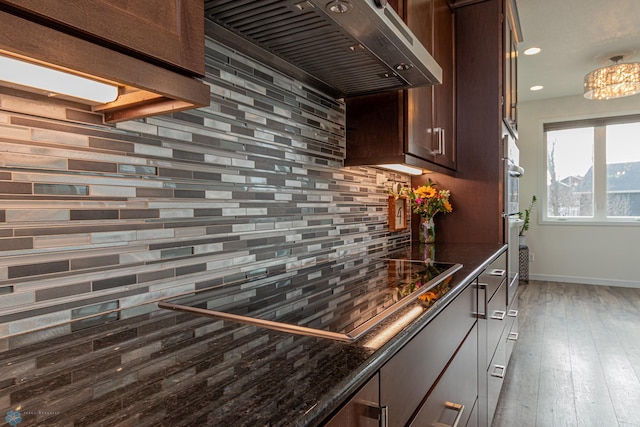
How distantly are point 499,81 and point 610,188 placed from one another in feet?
13.0

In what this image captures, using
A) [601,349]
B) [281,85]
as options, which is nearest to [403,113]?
[281,85]

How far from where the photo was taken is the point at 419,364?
865 mm

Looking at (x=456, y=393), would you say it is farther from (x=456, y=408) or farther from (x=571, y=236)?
(x=571, y=236)

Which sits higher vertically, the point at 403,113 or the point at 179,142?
the point at 403,113

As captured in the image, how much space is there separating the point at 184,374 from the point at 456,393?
0.93 m

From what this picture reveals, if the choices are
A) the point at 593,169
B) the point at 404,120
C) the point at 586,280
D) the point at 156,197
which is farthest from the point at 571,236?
the point at 156,197

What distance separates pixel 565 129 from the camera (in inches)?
222

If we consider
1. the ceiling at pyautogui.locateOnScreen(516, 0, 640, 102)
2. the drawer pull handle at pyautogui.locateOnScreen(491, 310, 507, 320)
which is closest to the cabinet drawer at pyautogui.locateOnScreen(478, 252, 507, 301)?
the drawer pull handle at pyautogui.locateOnScreen(491, 310, 507, 320)

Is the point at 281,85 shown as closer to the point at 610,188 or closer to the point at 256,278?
the point at 256,278

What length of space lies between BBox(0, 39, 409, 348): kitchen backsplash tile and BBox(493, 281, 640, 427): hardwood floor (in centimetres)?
165

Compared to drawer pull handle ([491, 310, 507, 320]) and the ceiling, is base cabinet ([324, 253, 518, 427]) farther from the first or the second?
the ceiling

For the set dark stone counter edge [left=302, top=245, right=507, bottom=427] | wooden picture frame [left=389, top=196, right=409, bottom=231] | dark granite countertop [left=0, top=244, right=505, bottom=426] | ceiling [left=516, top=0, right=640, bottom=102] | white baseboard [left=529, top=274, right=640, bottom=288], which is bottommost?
white baseboard [left=529, top=274, right=640, bottom=288]

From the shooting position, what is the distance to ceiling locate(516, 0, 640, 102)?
315cm

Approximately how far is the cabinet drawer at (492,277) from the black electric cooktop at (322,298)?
0.23m
